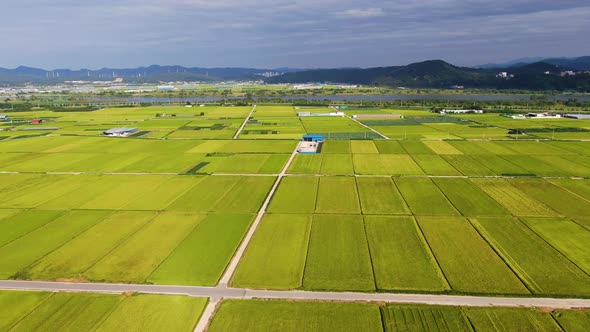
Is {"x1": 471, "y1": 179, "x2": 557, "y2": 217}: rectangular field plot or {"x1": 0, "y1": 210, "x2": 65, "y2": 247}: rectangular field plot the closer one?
{"x1": 0, "y1": 210, "x2": 65, "y2": 247}: rectangular field plot

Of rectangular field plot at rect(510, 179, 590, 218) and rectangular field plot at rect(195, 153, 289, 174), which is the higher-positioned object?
rectangular field plot at rect(195, 153, 289, 174)

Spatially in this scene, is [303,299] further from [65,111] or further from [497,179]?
[65,111]

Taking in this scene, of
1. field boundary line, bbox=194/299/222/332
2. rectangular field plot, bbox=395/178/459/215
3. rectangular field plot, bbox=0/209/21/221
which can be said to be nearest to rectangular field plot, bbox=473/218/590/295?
rectangular field plot, bbox=395/178/459/215

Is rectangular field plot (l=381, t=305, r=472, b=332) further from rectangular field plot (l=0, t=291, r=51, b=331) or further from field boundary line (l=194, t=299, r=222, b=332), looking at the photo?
rectangular field plot (l=0, t=291, r=51, b=331)

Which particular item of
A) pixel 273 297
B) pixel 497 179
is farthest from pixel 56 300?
pixel 497 179

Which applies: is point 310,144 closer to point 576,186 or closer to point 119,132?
point 576,186
